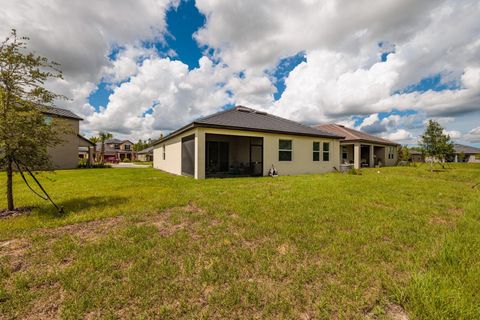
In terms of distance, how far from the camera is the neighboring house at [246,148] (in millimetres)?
11789

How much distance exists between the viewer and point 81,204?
5.99 metres

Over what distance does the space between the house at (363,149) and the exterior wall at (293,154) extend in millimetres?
7330

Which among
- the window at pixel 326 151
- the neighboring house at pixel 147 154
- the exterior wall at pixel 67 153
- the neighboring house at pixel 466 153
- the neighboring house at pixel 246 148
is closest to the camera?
the neighboring house at pixel 246 148

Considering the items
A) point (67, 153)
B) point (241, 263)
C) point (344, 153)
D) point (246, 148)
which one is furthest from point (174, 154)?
point (344, 153)

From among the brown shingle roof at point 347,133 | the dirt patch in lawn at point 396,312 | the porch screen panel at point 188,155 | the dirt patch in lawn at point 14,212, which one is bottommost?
the dirt patch in lawn at point 396,312

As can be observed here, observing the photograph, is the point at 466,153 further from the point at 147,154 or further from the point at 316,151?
the point at 147,154

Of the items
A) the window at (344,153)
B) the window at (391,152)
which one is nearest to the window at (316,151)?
the window at (344,153)

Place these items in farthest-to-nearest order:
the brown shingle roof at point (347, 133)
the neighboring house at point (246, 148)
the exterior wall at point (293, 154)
Result: the brown shingle roof at point (347, 133)
the neighboring house at point (246, 148)
the exterior wall at point (293, 154)

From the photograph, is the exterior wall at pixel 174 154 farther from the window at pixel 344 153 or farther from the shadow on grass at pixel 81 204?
the window at pixel 344 153

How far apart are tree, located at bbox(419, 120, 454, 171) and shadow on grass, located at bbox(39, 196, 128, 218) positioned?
24520 millimetres

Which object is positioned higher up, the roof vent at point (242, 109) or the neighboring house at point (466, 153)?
the roof vent at point (242, 109)

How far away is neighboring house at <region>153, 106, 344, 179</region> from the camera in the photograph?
1179cm

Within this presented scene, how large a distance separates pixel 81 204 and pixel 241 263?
18.0 feet

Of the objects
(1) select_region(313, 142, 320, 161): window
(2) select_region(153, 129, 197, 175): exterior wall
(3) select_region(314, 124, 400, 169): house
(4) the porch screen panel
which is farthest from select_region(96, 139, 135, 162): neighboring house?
(1) select_region(313, 142, 320, 161): window
